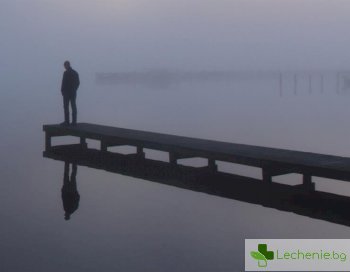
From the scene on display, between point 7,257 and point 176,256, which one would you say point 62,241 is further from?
point 176,256

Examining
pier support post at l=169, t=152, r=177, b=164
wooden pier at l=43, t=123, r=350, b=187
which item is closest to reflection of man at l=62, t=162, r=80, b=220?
wooden pier at l=43, t=123, r=350, b=187

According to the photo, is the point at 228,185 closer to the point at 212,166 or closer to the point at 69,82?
the point at 212,166

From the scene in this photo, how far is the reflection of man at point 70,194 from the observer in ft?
37.5

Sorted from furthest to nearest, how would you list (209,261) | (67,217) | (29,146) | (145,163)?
(29,146) → (145,163) → (67,217) → (209,261)

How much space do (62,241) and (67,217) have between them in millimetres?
1473

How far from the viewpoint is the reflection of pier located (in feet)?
26.1

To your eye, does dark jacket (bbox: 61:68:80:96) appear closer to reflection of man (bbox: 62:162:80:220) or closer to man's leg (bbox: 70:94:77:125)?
man's leg (bbox: 70:94:77:125)

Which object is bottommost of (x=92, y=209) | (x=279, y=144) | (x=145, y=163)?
(x=279, y=144)

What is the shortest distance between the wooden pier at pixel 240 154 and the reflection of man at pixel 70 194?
3.19 feet

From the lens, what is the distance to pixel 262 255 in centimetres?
618

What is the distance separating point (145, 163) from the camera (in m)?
11.5

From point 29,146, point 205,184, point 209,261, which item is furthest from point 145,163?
point 29,146

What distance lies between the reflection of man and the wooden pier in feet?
3.19

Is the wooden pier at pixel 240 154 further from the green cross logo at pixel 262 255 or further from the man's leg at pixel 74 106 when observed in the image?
the green cross logo at pixel 262 255
